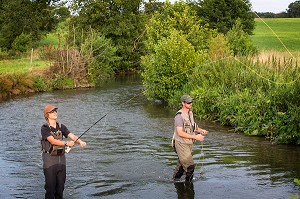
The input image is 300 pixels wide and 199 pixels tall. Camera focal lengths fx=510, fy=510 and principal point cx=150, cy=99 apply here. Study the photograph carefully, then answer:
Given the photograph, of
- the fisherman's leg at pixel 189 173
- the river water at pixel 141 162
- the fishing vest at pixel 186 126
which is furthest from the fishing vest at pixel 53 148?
the fisherman's leg at pixel 189 173

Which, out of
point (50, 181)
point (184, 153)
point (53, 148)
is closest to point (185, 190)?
point (184, 153)

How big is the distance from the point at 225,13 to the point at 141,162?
43164mm

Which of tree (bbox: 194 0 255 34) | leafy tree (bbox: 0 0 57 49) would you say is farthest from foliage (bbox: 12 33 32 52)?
tree (bbox: 194 0 255 34)

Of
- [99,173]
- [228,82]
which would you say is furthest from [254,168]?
[228,82]

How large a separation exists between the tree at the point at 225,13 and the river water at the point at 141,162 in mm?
32343

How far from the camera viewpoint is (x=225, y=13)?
55.1 m

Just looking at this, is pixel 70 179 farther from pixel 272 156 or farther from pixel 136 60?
pixel 136 60

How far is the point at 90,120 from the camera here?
2277 centimetres

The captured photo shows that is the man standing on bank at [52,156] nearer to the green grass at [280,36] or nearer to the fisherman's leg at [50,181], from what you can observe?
the fisherman's leg at [50,181]

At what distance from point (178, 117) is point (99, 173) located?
3.24 m

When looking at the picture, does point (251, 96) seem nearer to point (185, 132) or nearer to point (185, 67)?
point (185, 67)

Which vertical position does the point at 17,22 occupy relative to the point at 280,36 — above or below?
above

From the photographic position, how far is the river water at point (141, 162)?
37.1ft

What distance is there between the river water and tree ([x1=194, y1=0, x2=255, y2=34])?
32.3 m
